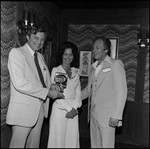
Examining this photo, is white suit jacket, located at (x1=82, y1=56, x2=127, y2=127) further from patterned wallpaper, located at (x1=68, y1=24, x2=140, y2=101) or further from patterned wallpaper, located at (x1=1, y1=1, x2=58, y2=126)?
patterned wallpaper, located at (x1=68, y1=24, x2=140, y2=101)

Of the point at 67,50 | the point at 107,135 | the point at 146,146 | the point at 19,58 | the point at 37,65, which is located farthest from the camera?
the point at 146,146

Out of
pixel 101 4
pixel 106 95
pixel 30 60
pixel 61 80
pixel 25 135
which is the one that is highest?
pixel 101 4

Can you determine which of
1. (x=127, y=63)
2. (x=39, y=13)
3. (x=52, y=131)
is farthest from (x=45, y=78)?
(x=127, y=63)

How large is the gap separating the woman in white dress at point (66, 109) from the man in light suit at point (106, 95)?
11.3 inches

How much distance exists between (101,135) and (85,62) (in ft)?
7.42

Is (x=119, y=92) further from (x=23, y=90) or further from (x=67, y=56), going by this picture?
(x=23, y=90)

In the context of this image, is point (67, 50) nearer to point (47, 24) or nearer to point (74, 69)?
point (74, 69)

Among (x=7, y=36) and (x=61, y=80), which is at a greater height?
(x=7, y=36)

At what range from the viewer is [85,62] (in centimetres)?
458

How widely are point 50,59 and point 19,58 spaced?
6.55 feet

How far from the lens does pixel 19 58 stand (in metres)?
2.14

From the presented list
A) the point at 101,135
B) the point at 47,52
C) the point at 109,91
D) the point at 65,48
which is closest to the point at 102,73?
the point at 109,91

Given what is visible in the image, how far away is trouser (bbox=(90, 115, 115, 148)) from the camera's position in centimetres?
261

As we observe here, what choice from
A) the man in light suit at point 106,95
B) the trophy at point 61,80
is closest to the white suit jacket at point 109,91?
the man in light suit at point 106,95
